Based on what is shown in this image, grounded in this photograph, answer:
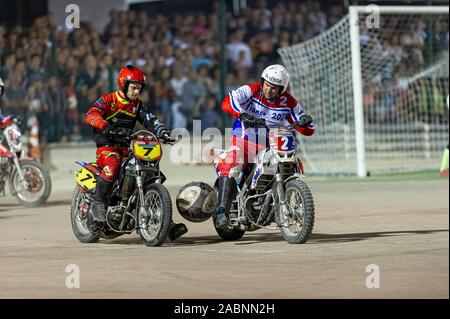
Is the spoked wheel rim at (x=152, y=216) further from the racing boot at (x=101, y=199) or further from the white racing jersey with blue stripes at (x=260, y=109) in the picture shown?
the white racing jersey with blue stripes at (x=260, y=109)

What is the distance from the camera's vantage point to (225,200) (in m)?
12.1

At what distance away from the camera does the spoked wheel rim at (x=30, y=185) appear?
17594 mm

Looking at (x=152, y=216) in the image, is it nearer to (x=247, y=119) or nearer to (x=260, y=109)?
(x=247, y=119)

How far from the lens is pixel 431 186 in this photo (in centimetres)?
1967

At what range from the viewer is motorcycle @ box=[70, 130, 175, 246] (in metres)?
11.7

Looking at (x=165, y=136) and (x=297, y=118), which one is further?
(x=297, y=118)

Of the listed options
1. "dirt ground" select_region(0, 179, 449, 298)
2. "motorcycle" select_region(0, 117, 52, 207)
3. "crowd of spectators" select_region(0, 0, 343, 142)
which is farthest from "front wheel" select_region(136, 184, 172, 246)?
"crowd of spectators" select_region(0, 0, 343, 142)

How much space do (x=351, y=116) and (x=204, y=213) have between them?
1207 cm

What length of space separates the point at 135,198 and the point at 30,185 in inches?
233

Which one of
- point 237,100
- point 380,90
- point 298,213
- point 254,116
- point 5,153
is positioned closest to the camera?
point 298,213

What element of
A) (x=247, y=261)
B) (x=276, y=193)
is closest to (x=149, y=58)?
(x=276, y=193)

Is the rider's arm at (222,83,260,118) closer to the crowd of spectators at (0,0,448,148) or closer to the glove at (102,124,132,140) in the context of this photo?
the glove at (102,124,132,140)

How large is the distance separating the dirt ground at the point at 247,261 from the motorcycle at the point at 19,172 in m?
1.76

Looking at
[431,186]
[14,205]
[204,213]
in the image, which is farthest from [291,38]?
[204,213]
